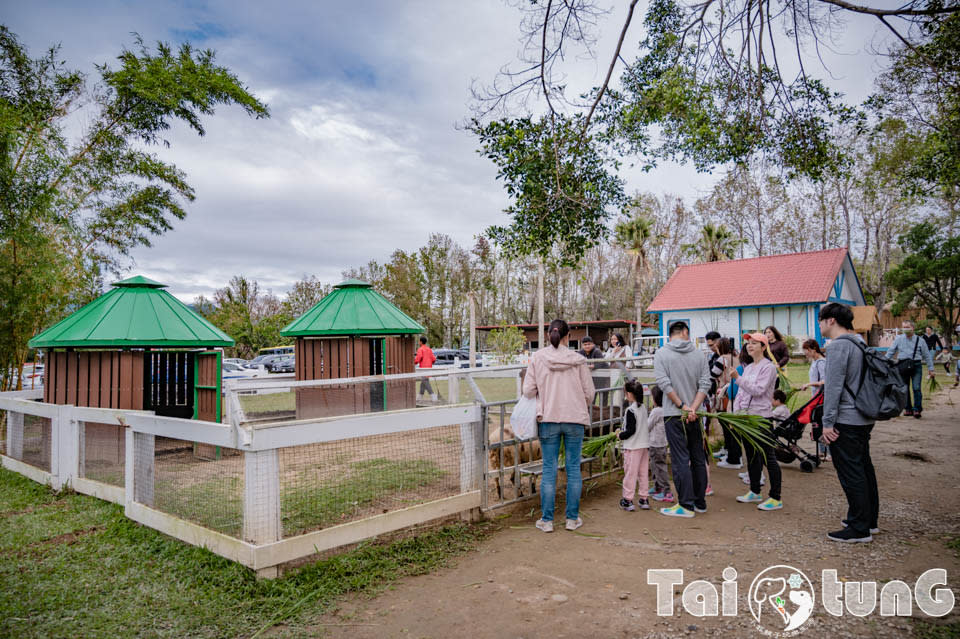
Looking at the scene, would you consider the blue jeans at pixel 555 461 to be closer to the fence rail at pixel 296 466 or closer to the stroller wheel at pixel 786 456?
the fence rail at pixel 296 466

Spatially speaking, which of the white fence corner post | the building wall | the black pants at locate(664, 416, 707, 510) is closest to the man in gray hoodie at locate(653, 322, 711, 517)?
the black pants at locate(664, 416, 707, 510)

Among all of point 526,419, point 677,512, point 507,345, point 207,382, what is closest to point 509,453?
point 526,419

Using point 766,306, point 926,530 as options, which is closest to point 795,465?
point 926,530

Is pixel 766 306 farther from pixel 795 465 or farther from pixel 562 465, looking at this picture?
pixel 562 465

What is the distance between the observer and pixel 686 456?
507 cm

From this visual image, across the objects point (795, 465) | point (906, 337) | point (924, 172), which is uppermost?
point (924, 172)

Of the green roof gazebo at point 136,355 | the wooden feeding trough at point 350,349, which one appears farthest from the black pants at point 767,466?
the green roof gazebo at point 136,355

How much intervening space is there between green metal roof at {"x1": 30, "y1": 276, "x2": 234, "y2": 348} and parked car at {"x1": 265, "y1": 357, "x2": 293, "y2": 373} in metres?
21.7

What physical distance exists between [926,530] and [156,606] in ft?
18.7

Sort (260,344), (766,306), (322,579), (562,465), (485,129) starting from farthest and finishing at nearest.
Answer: (260,344)
(766,306)
(485,129)
(562,465)
(322,579)

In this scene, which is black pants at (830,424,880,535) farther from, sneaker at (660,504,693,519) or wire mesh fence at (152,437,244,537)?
wire mesh fence at (152,437,244,537)

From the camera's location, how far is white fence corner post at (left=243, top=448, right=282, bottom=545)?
147 inches

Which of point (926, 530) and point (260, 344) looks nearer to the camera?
point (926, 530)

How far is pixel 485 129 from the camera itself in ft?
21.7
